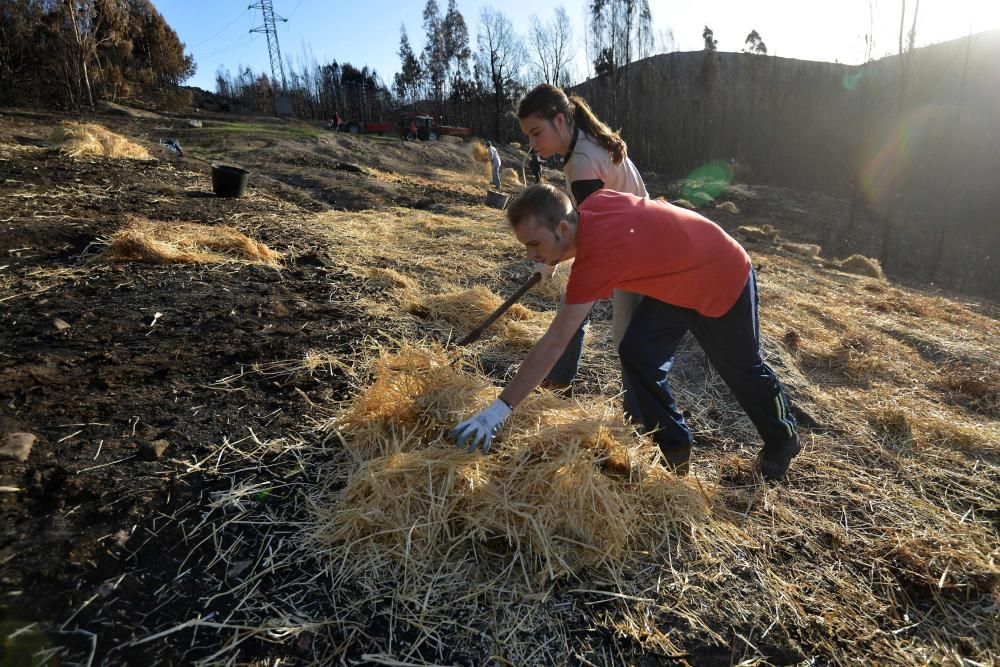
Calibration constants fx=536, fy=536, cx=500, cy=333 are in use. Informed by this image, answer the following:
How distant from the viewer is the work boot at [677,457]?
7.68 ft

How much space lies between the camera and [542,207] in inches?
79.7

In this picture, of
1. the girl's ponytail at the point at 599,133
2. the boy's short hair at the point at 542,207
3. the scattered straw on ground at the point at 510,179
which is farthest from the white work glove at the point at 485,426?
the scattered straw on ground at the point at 510,179

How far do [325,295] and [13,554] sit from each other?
267 centimetres

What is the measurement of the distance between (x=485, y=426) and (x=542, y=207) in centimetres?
85

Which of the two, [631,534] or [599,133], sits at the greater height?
[599,133]

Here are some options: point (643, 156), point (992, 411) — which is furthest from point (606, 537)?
point (643, 156)

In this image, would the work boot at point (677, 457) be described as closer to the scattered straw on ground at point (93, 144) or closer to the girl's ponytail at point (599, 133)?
the girl's ponytail at point (599, 133)

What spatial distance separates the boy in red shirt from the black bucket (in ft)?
19.9

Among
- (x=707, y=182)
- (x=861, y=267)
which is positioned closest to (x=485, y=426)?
(x=861, y=267)

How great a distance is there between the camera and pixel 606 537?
6.34 feet

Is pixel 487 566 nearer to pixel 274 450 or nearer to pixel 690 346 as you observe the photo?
pixel 274 450

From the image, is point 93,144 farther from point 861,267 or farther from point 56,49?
point 861,267

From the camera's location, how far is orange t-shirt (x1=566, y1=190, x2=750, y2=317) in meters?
1.93

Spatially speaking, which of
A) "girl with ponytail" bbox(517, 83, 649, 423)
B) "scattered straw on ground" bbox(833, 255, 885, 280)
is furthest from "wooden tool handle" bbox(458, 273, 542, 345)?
"scattered straw on ground" bbox(833, 255, 885, 280)
